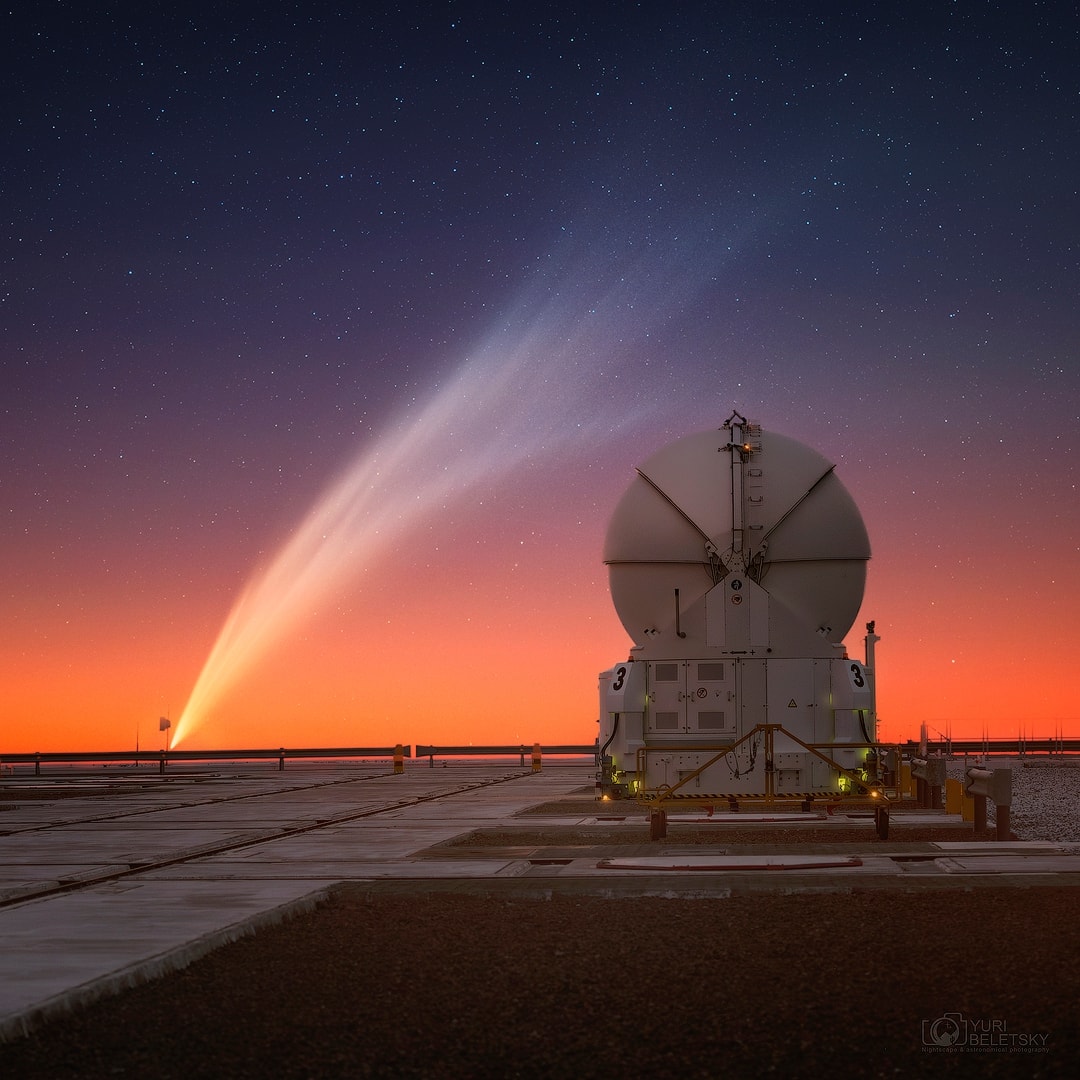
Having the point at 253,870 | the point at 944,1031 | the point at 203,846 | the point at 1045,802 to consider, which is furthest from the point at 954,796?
the point at 944,1031

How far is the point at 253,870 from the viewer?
13.9 m

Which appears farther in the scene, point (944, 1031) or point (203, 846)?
point (203, 846)

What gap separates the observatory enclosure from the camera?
64.1 ft

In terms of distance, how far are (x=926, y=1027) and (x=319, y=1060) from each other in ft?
9.68

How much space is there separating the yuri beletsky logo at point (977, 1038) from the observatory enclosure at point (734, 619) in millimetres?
11871

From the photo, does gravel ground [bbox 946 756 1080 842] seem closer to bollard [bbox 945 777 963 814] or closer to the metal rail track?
bollard [bbox 945 777 963 814]

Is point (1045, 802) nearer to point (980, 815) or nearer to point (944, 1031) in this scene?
point (980, 815)

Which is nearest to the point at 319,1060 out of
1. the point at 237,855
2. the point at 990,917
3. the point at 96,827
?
the point at 990,917

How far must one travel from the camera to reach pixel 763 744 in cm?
1944

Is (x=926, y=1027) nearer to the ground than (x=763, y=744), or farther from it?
nearer to the ground

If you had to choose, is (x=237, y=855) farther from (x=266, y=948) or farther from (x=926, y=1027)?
(x=926, y=1027)

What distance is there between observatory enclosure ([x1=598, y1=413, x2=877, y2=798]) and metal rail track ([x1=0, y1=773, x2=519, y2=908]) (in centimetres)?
479

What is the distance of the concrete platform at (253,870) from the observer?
867cm

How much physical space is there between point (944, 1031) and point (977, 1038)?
0.17 metres
